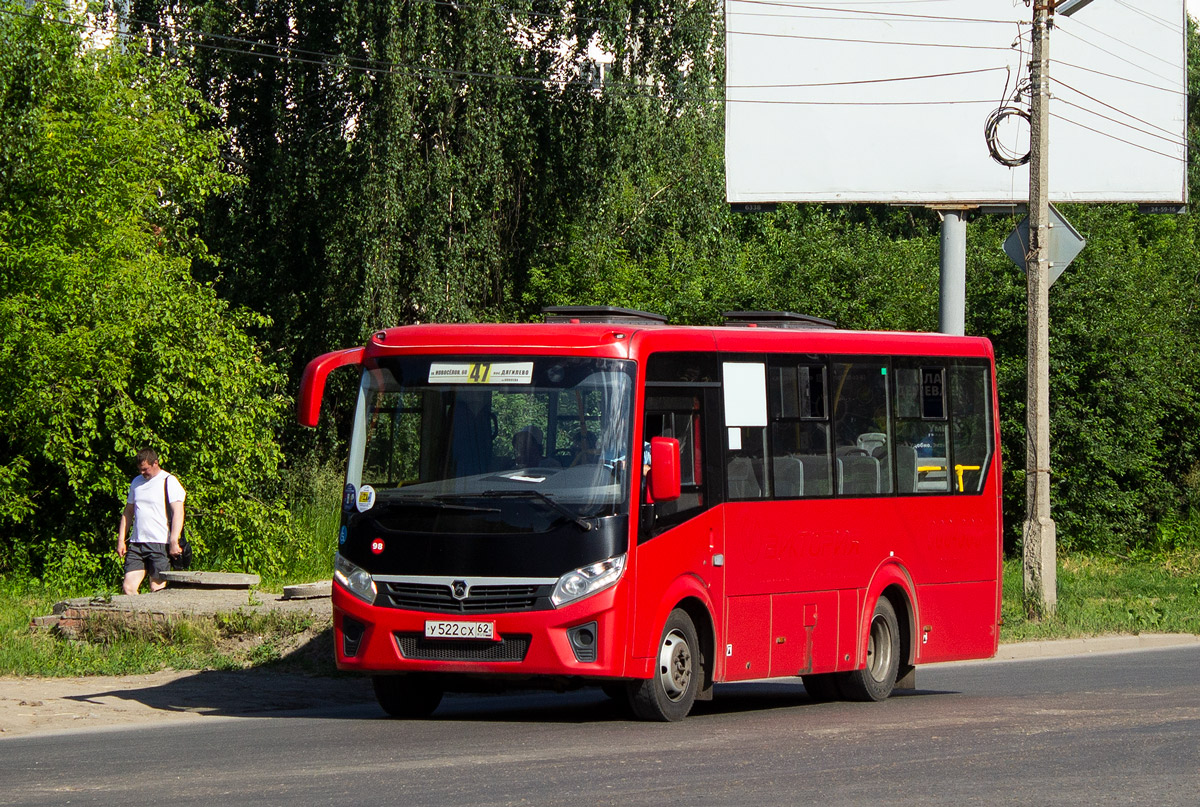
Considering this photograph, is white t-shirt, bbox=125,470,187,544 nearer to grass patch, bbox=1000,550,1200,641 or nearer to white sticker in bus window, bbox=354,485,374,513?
white sticker in bus window, bbox=354,485,374,513

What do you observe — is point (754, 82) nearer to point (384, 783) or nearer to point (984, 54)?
point (984, 54)

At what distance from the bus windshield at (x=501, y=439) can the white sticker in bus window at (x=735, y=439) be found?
126 centimetres

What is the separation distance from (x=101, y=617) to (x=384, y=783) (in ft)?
25.0

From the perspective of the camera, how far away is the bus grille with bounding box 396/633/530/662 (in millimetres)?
11195

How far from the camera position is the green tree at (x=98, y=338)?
22250mm

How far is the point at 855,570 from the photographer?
539 inches

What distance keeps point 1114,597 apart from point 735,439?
540 inches

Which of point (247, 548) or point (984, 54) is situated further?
point (984, 54)

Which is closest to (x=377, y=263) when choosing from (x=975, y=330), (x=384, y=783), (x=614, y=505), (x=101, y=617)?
(x=975, y=330)

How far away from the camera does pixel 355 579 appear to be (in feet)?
38.5

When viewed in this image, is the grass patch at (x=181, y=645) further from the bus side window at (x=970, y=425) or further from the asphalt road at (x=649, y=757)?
the bus side window at (x=970, y=425)

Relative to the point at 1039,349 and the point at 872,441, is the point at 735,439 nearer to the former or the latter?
the point at 872,441

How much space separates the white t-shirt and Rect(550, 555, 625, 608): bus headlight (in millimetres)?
7370

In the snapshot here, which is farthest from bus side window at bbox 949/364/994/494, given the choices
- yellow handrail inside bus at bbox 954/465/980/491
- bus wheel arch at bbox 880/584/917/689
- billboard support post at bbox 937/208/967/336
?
billboard support post at bbox 937/208/967/336
